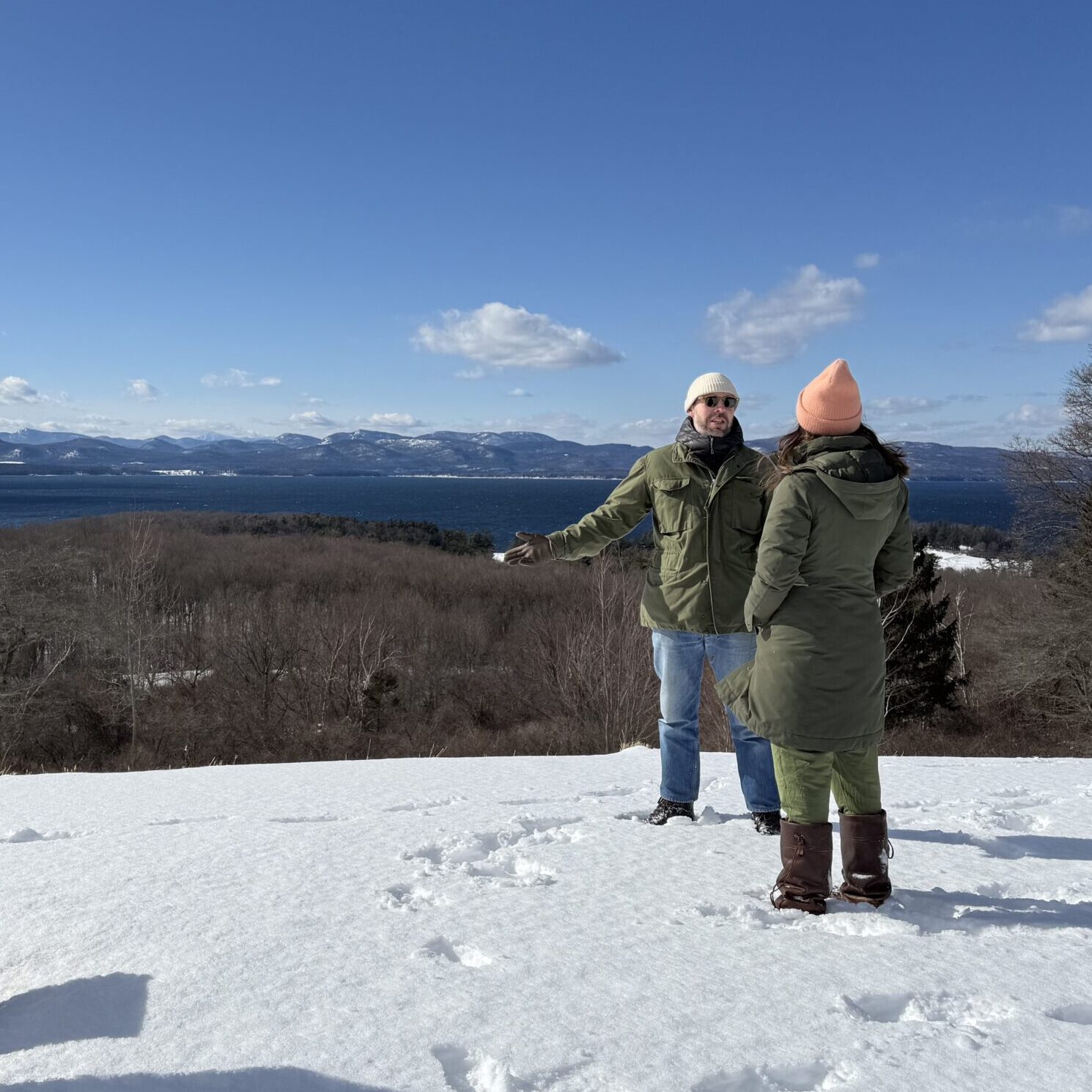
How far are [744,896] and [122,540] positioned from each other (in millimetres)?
63232

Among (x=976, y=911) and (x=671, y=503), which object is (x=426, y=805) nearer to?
(x=671, y=503)

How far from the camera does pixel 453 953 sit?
2.26 metres

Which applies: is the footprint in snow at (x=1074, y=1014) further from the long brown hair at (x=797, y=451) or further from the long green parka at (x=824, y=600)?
the long brown hair at (x=797, y=451)

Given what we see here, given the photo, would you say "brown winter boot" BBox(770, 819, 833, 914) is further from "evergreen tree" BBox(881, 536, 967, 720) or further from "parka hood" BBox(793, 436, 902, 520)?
"evergreen tree" BBox(881, 536, 967, 720)

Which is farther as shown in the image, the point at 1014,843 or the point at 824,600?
the point at 1014,843

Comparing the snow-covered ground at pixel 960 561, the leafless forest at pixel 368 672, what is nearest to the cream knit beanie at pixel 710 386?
the leafless forest at pixel 368 672

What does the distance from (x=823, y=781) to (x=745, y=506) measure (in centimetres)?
120

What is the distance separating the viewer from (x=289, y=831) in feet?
11.0

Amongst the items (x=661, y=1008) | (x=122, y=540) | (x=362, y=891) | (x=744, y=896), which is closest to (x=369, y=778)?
(x=362, y=891)

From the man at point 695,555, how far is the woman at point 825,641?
2.02 ft

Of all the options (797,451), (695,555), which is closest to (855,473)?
(797,451)

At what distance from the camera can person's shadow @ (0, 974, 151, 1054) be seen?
72.7 inches

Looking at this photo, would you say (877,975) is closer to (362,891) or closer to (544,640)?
(362,891)

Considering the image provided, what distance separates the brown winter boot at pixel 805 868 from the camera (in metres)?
2.59
